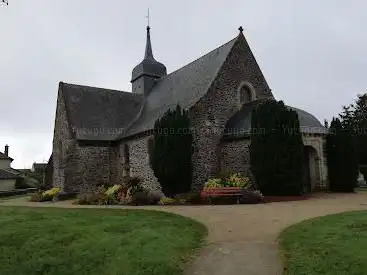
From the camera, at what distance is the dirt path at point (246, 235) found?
663cm

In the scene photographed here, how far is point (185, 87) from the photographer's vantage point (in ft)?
75.8

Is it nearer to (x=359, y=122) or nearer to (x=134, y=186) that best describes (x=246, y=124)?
(x=134, y=186)

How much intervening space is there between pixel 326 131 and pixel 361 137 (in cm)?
1778

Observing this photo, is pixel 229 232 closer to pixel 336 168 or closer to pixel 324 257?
pixel 324 257

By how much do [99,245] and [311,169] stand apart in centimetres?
1545

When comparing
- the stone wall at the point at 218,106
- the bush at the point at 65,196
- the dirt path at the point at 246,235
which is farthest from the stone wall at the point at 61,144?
the dirt path at the point at 246,235

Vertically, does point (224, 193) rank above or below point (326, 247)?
above

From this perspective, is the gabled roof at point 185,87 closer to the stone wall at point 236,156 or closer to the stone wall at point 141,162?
the stone wall at point 141,162

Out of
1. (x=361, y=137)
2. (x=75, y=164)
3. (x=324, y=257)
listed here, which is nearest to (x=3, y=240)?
(x=324, y=257)

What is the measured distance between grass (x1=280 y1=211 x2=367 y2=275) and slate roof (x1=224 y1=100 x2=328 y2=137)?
33.3ft

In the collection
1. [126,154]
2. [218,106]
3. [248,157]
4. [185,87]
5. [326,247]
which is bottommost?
[326,247]

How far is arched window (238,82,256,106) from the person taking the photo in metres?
22.4

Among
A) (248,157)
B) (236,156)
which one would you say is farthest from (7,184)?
(248,157)

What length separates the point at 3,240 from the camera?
9.34 metres
